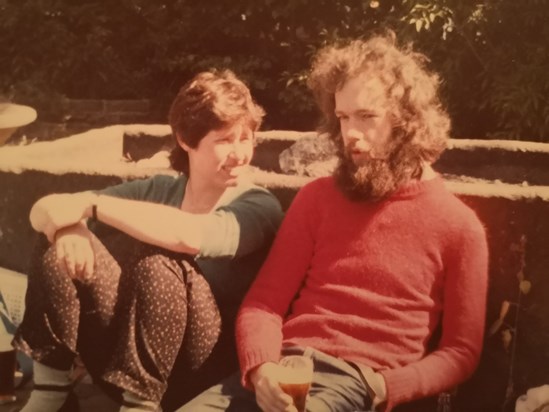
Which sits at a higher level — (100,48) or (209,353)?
(100,48)

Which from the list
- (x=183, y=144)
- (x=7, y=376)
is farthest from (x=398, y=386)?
(x=7, y=376)

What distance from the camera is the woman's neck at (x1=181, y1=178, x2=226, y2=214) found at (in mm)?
3004

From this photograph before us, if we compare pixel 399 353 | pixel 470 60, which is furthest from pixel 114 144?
pixel 470 60

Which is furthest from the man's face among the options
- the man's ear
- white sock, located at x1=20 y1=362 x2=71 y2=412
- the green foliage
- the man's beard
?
the green foliage

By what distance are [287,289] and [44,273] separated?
2.64ft

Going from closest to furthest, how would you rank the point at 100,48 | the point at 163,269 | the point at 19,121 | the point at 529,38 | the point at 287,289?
the point at 163,269 < the point at 287,289 < the point at 19,121 < the point at 529,38 < the point at 100,48

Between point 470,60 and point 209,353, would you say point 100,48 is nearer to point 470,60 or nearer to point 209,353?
point 470,60

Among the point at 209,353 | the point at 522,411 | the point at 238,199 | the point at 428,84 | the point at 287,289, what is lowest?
the point at 522,411

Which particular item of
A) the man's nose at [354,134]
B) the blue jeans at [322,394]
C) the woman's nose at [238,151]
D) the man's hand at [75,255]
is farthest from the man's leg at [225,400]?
the man's nose at [354,134]

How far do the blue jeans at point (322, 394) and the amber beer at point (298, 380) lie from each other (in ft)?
0.48

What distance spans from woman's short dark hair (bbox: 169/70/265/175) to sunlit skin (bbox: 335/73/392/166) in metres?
0.39

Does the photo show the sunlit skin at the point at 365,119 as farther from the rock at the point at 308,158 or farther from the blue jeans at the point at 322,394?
the rock at the point at 308,158

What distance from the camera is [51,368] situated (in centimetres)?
286

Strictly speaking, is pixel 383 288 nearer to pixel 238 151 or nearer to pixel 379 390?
pixel 379 390
